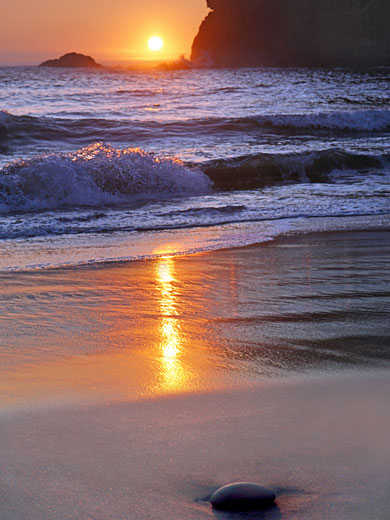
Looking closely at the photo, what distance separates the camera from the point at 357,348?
2316mm

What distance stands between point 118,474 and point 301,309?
168cm

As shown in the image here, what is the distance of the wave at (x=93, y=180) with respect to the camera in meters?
7.93

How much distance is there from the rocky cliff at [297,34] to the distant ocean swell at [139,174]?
10035cm

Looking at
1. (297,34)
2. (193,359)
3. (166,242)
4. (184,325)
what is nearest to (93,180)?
(166,242)

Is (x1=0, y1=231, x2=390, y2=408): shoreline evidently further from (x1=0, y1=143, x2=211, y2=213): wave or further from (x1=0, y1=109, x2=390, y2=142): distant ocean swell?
(x1=0, y1=109, x2=390, y2=142): distant ocean swell

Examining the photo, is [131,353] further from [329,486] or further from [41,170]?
[41,170]

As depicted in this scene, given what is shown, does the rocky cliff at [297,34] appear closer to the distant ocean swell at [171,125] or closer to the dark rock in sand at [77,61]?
the dark rock in sand at [77,61]

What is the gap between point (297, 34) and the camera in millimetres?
112312

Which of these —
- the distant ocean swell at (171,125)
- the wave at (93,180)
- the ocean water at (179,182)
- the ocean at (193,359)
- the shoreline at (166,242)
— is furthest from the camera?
the distant ocean swell at (171,125)

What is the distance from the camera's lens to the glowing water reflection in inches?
78.7

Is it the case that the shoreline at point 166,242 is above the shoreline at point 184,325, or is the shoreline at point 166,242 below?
below

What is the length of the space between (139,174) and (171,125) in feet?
24.5

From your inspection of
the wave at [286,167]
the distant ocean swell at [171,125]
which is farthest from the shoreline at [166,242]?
the distant ocean swell at [171,125]

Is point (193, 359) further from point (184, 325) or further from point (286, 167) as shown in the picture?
point (286, 167)
